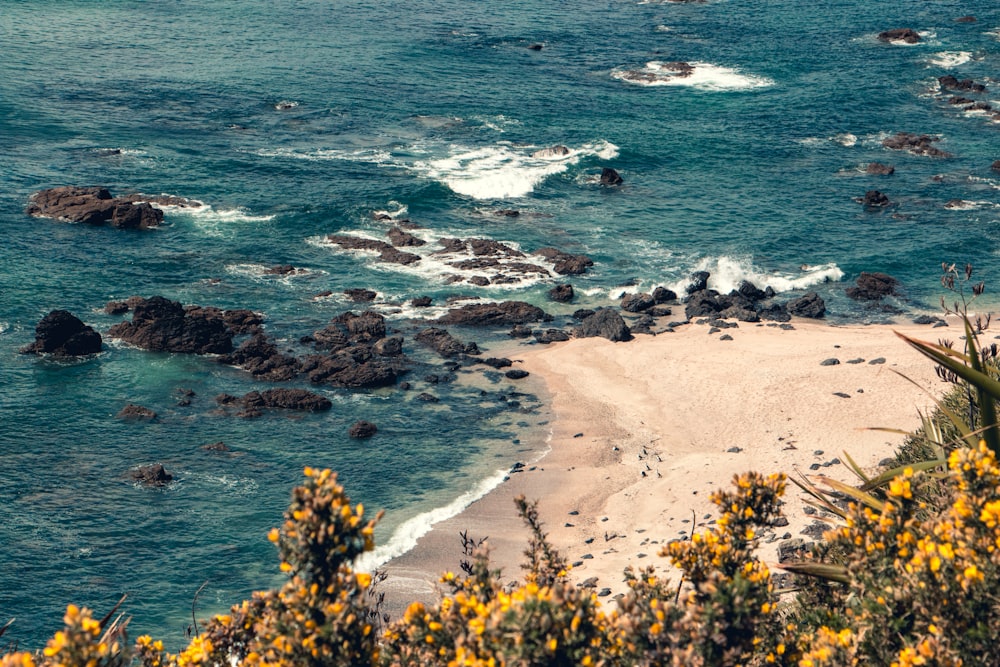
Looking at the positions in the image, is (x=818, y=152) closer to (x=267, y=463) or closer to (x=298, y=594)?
(x=267, y=463)

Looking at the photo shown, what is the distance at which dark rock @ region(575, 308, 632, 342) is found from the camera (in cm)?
4612

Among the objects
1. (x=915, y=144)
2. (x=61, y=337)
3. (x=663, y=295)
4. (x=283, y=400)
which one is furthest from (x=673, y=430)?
(x=915, y=144)

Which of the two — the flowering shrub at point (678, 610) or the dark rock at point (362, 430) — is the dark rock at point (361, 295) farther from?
the flowering shrub at point (678, 610)

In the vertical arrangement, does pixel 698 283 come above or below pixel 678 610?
below

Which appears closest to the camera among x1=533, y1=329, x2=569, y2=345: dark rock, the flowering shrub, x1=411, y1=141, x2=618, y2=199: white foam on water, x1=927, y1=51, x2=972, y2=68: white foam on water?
the flowering shrub

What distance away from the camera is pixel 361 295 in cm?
4988

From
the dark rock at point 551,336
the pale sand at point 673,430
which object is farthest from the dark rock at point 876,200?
the dark rock at point 551,336

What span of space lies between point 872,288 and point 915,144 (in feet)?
73.4

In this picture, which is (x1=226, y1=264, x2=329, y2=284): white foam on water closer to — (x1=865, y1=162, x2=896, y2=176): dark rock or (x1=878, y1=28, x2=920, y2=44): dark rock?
(x1=865, y1=162, x2=896, y2=176): dark rock

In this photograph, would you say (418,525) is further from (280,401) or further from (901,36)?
(901,36)

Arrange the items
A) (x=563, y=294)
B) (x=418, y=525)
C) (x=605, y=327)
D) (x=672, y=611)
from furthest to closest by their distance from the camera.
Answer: (x=563, y=294)
(x=605, y=327)
(x=418, y=525)
(x=672, y=611)

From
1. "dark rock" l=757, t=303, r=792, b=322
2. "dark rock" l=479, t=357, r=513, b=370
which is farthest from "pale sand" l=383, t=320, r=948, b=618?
"dark rock" l=757, t=303, r=792, b=322

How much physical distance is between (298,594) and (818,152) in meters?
A: 63.5

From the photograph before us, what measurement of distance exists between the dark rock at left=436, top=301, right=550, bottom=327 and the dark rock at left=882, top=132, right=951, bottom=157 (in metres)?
32.2
